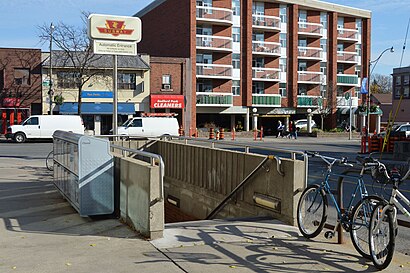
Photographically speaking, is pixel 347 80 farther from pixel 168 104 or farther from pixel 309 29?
pixel 168 104

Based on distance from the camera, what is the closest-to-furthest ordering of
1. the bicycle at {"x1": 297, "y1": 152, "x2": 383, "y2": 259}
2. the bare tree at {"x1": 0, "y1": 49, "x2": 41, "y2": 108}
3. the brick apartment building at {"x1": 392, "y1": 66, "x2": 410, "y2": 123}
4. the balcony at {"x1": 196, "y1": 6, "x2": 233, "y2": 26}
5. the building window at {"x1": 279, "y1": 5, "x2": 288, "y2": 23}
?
the bicycle at {"x1": 297, "y1": 152, "x2": 383, "y2": 259}
the bare tree at {"x1": 0, "y1": 49, "x2": 41, "y2": 108}
the balcony at {"x1": 196, "y1": 6, "x2": 233, "y2": 26}
the building window at {"x1": 279, "y1": 5, "x2": 288, "y2": 23}
the brick apartment building at {"x1": 392, "y1": 66, "x2": 410, "y2": 123}

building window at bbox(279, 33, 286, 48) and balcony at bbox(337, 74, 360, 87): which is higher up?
building window at bbox(279, 33, 286, 48)

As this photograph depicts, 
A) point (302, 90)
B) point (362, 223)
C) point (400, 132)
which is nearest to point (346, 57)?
point (302, 90)

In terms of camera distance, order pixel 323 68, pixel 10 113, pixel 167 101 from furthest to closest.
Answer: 1. pixel 323 68
2. pixel 167 101
3. pixel 10 113

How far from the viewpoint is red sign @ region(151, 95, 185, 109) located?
47938mm

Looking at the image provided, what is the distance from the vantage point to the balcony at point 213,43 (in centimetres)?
5197

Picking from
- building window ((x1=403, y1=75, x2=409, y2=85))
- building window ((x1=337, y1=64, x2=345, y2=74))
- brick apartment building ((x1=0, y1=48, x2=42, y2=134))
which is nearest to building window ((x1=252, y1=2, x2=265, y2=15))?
building window ((x1=337, y1=64, x2=345, y2=74))

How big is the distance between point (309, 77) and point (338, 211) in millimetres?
55064

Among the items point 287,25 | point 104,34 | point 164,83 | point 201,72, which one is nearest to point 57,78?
point 164,83

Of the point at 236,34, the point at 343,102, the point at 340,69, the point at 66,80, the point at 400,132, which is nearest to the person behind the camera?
the point at 400,132

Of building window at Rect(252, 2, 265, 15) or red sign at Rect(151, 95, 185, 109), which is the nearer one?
red sign at Rect(151, 95, 185, 109)

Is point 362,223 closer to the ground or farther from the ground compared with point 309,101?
closer to the ground

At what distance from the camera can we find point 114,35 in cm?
1360

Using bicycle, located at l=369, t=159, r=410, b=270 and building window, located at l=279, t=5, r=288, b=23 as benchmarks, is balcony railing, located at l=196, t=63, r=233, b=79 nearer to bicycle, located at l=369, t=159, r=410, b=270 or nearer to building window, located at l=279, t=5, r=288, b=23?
building window, located at l=279, t=5, r=288, b=23
